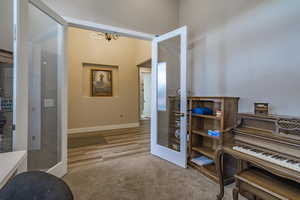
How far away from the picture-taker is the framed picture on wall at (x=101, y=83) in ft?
17.5

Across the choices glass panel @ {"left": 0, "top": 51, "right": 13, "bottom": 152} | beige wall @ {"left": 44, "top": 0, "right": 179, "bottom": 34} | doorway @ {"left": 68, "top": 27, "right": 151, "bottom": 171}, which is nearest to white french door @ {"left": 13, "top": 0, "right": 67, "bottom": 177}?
glass panel @ {"left": 0, "top": 51, "right": 13, "bottom": 152}

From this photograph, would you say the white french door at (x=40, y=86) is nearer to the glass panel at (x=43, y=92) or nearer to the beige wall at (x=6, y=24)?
the glass panel at (x=43, y=92)

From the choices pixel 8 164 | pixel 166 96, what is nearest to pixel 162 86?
pixel 166 96

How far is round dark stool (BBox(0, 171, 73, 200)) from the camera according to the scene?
0.72m

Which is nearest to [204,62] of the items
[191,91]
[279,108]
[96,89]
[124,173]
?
[191,91]

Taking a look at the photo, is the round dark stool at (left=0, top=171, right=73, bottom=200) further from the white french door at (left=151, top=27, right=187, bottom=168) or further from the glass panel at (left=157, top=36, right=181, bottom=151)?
the glass panel at (left=157, top=36, right=181, bottom=151)

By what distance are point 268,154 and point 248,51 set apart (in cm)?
141

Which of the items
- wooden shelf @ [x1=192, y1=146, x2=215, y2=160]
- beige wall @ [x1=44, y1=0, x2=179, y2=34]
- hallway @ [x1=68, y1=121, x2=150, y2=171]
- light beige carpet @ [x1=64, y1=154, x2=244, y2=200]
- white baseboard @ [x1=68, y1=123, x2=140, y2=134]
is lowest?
light beige carpet @ [x1=64, y1=154, x2=244, y2=200]

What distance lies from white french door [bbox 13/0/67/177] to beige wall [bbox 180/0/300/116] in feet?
7.73

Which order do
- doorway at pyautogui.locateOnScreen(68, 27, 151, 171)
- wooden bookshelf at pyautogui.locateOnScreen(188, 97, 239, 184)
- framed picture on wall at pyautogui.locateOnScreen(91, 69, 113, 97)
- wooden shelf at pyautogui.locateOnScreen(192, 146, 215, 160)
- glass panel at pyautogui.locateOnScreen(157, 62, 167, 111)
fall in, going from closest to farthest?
wooden bookshelf at pyautogui.locateOnScreen(188, 97, 239, 184)
wooden shelf at pyautogui.locateOnScreen(192, 146, 215, 160)
glass panel at pyautogui.locateOnScreen(157, 62, 167, 111)
doorway at pyautogui.locateOnScreen(68, 27, 151, 171)
framed picture on wall at pyautogui.locateOnScreen(91, 69, 113, 97)


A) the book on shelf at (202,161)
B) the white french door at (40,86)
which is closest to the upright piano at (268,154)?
the book on shelf at (202,161)

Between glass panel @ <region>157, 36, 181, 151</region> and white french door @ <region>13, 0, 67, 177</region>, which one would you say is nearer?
white french door @ <region>13, 0, 67, 177</region>

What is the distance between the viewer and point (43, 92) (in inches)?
84.9

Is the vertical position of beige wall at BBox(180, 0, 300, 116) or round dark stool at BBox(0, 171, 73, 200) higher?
beige wall at BBox(180, 0, 300, 116)
